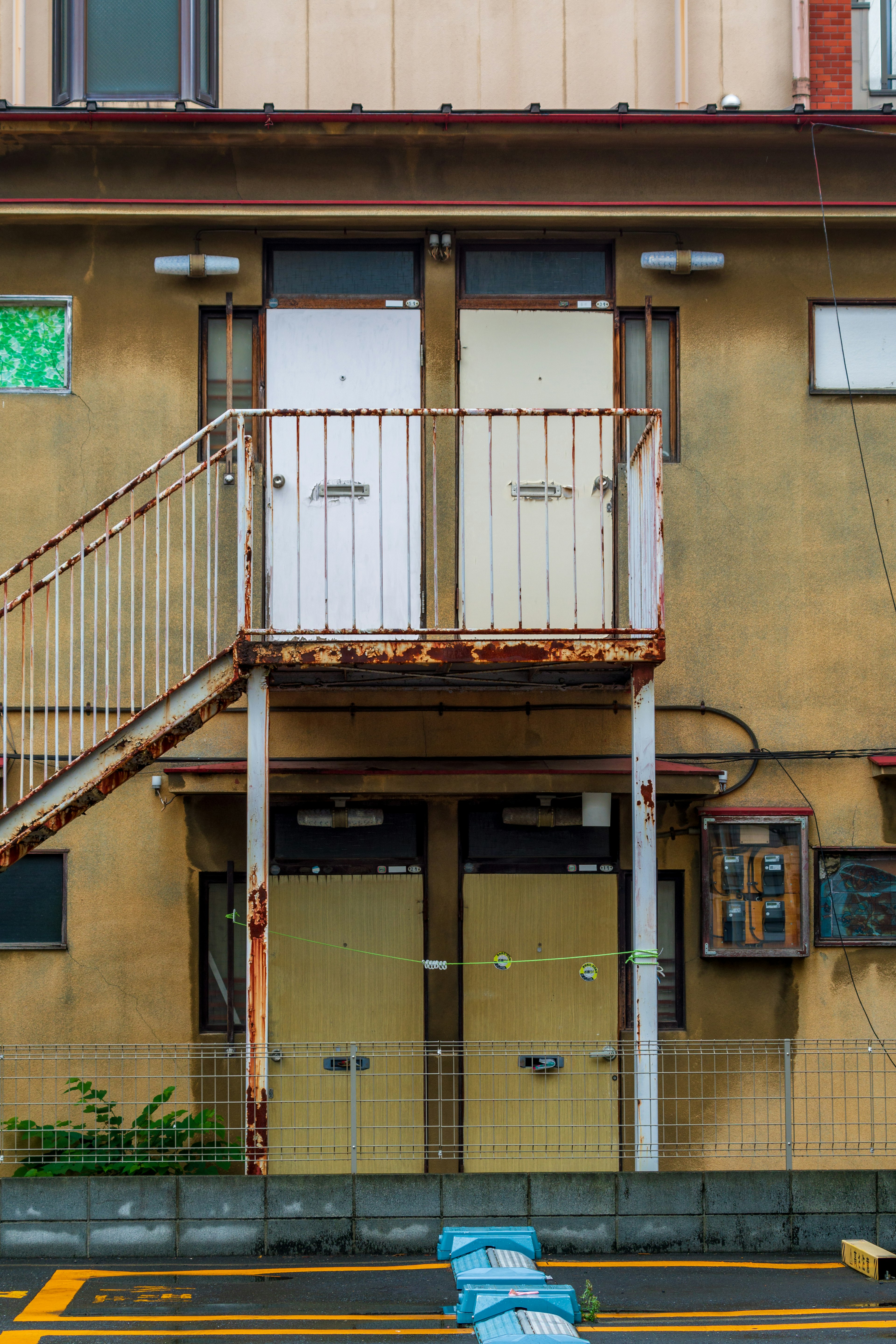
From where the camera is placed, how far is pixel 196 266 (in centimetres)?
1073

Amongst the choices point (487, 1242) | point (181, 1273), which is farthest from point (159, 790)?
point (487, 1242)

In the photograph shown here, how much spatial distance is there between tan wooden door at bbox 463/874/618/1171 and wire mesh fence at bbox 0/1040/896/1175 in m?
0.02

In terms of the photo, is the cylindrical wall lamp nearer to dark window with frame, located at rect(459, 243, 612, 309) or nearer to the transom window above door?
dark window with frame, located at rect(459, 243, 612, 309)

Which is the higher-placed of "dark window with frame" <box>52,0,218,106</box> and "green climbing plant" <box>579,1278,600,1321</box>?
"dark window with frame" <box>52,0,218,106</box>

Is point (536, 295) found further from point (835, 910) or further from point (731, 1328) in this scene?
point (731, 1328)

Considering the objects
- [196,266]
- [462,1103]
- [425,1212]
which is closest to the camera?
[425,1212]

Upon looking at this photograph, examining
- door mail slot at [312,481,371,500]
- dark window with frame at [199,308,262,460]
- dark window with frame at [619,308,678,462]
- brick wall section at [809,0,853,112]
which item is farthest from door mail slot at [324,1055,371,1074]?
brick wall section at [809,0,853,112]

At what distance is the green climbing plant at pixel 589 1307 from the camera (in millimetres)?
7473

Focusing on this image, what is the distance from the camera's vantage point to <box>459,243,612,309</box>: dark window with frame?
11047mm

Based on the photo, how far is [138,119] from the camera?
404 inches

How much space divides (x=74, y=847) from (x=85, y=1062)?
1.57 m

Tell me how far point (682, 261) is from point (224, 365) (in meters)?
3.62

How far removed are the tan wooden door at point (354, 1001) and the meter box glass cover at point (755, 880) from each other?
87.0 inches

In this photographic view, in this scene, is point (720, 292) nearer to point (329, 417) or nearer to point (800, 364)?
point (800, 364)
